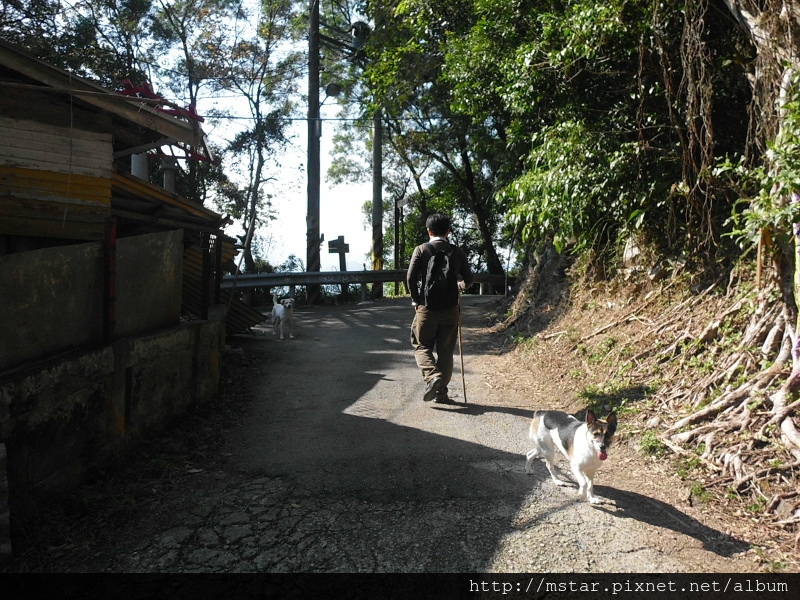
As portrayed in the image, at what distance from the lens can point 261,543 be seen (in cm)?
383

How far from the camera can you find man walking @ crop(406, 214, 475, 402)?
687 centimetres

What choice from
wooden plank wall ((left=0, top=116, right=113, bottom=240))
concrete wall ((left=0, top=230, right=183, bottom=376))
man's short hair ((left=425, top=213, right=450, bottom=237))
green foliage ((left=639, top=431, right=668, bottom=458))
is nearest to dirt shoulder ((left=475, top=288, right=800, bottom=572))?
green foliage ((left=639, top=431, right=668, bottom=458))

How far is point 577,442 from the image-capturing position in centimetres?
437

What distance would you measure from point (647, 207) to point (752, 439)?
143 inches

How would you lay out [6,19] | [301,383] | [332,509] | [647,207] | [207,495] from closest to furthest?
[332,509] → [207,495] → [647,207] → [301,383] → [6,19]

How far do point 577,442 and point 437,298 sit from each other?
2830 mm

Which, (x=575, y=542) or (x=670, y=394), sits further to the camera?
(x=670, y=394)

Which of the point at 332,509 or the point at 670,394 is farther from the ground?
the point at 670,394

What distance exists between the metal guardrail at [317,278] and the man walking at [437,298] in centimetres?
837

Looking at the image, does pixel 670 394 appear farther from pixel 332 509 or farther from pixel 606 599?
pixel 332 509

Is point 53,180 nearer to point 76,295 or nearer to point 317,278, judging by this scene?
point 76,295

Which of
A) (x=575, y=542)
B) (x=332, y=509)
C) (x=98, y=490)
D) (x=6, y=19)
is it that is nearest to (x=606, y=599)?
(x=575, y=542)

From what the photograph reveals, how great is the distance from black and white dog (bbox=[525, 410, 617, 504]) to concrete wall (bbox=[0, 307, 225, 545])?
3333 millimetres

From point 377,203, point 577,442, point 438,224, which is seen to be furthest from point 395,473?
point 377,203
